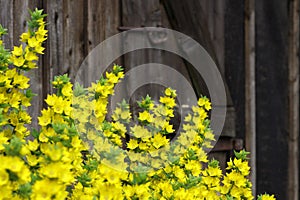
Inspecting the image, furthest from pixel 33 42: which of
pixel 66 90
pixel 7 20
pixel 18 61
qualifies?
pixel 7 20

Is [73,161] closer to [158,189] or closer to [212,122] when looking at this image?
[158,189]

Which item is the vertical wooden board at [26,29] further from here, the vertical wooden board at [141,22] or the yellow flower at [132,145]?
the yellow flower at [132,145]

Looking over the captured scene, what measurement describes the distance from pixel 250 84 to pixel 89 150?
245 centimetres

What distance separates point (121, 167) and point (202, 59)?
6.74ft

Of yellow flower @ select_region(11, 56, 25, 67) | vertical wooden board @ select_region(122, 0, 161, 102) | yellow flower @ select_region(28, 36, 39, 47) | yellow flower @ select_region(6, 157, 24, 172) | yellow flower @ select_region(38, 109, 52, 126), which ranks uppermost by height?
vertical wooden board @ select_region(122, 0, 161, 102)

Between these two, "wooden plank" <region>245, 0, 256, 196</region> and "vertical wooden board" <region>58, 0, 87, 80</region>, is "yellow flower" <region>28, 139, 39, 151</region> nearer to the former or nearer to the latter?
"vertical wooden board" <region>58, 0, 87, 80</region>

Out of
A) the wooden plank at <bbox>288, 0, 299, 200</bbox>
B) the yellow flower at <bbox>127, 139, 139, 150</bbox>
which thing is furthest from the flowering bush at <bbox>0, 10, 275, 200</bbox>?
the wooden plank at <bbox>288, 0, 299, 200</bbox>

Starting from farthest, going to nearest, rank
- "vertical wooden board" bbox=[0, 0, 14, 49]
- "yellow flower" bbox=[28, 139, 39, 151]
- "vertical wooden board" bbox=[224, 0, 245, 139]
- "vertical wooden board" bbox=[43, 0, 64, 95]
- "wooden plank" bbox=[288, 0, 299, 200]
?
1. "wooden plank" bbox=[288, 0, 299, 200]
2. "vertical wooden board" bbox=[224, 0, 245, 139]
3. "vertical wooden board" bbox=[43, 0, 64, 95]
4. "vertical wooden board" bbox=[0, 0, 14, 49]
5. "yellow flower" bbox=[28, 139, 39, 151]

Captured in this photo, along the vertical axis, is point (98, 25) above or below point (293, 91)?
below

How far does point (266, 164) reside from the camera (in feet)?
15.4

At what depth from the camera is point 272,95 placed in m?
4.71

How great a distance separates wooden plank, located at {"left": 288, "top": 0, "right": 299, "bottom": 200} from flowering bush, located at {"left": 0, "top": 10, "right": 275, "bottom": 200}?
2347 millimetres

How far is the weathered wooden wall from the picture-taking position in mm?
3221

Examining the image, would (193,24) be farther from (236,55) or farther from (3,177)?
(3,177)
